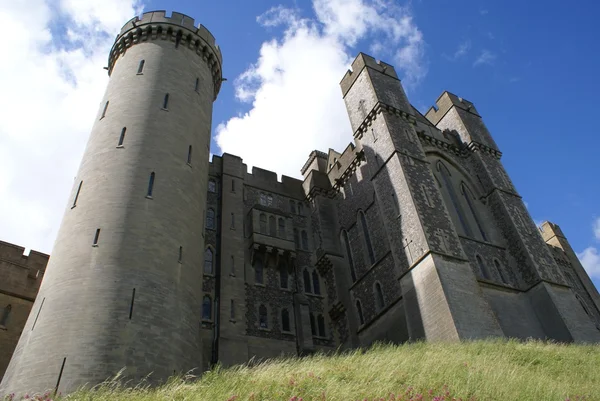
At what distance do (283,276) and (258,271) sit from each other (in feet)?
4.25

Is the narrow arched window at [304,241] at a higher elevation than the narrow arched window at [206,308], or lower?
higher

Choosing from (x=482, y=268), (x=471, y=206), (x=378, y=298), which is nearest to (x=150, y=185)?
(x=378, y=298)

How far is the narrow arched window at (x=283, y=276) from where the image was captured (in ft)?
77.1

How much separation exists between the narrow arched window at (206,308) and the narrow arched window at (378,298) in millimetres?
6873

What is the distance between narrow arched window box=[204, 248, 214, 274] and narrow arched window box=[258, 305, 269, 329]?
266cm

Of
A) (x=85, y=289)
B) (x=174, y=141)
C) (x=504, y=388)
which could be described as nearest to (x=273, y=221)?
(x=174, y=141)

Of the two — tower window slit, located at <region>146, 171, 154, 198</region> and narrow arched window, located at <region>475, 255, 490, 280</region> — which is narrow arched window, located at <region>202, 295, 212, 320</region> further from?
narrow arched window, located at <region>475, 255, 490, 280</region>

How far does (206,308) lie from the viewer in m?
20.1

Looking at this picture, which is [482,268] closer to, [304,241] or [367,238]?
[367,238]

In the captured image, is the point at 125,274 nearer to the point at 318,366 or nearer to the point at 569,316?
the point at 318,366

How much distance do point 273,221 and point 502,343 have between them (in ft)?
41.6

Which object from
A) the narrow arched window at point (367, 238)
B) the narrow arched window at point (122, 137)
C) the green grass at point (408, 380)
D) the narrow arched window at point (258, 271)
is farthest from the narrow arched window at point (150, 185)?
the narrow arched window at point (367, 238)

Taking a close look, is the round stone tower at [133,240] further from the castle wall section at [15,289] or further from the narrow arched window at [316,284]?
the narrow arched window at [316,284]

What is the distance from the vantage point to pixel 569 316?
20.0 meters
